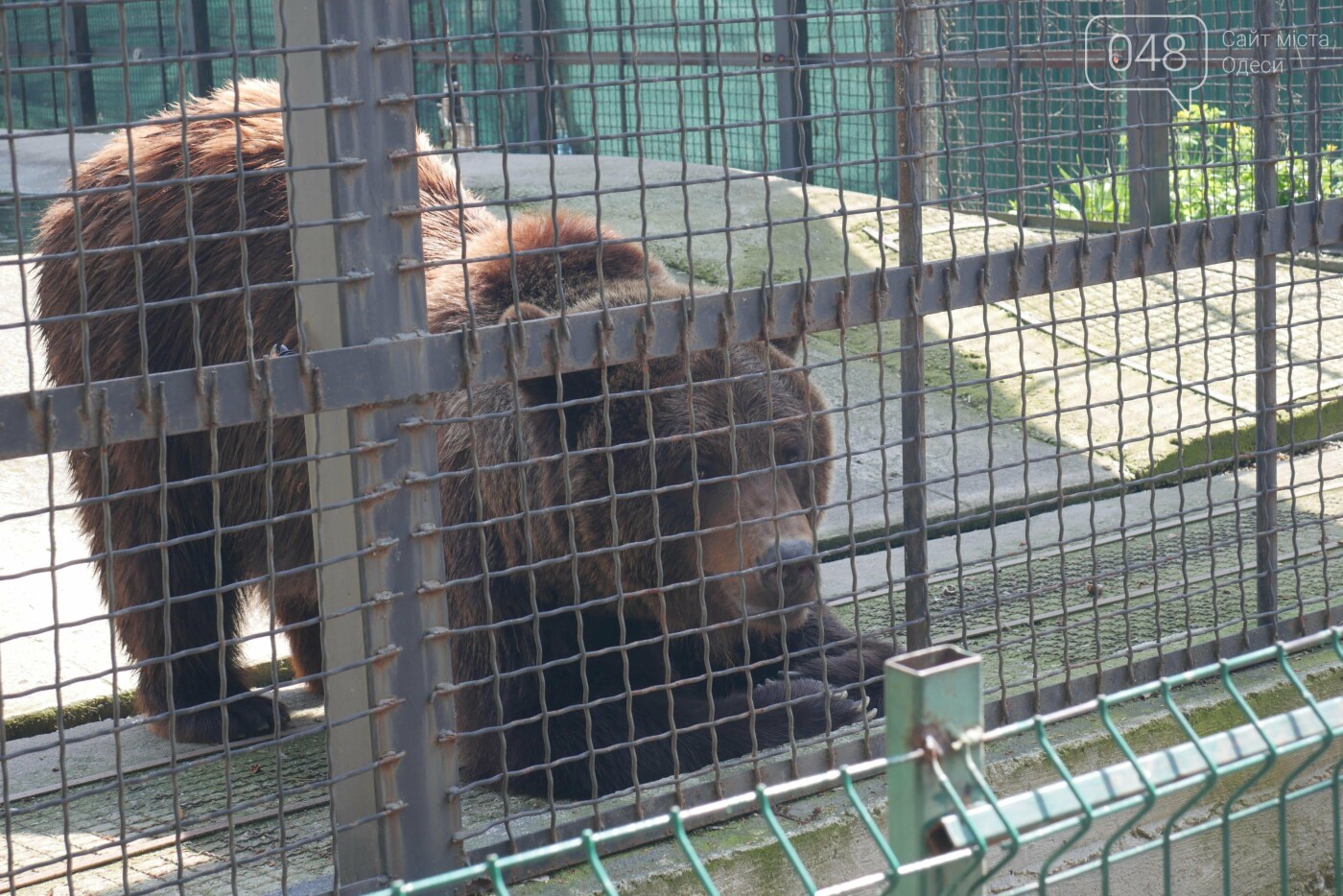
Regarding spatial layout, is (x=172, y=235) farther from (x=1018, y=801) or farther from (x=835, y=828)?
(x=1018, y=801)

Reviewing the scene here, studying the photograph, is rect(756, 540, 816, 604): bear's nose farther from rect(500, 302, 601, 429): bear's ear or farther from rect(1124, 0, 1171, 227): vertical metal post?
rect(1124, 0, 1171, 227): vertical metal post

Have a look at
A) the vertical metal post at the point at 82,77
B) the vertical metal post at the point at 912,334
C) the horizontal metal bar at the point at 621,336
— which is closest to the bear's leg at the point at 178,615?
the horizontal metal bar at the point at 621,336

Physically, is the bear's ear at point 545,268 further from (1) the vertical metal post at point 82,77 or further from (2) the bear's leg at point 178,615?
(1) the vertical metal post at point 82,77

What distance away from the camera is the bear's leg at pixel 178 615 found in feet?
13.9

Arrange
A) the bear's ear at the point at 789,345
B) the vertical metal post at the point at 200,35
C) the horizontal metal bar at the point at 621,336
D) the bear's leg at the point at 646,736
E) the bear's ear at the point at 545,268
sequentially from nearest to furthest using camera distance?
1. the horizontal metal bar at the point at 621,336
2. the bear's leg at the point at 646,736
3. the bear's ear at the point at 789,345
4. the bear's ear at the point at 545,268
5. the vertical metal post at the point at 200,35

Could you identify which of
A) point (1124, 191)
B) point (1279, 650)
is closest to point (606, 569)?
point (1279, 650)

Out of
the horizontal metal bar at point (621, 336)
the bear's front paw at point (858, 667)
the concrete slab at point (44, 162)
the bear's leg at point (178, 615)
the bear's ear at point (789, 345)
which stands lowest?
the bear's front paw at point (858, 667)

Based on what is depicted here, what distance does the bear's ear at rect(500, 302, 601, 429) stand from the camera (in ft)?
10.3

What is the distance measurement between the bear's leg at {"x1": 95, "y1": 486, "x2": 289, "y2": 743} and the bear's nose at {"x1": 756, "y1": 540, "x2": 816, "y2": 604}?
5.35 ft

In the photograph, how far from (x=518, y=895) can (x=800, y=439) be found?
1.69 meters

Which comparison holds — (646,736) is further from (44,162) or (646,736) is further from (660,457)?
(44,162)

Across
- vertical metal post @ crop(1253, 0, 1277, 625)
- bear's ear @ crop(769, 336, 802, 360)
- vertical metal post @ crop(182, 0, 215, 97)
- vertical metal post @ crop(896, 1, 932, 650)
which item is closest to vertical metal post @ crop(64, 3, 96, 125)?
vertical metal post @ crop(182, 0, 215, 97)

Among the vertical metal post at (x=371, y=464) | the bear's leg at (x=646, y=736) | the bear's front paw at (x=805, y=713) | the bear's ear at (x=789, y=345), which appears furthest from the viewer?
the bear's ear at (x=789, y=345)

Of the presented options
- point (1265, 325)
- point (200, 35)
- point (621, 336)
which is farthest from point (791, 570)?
point (200, 35)
